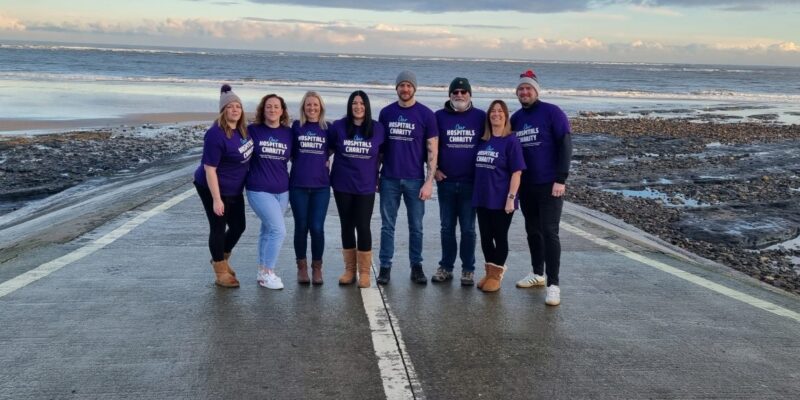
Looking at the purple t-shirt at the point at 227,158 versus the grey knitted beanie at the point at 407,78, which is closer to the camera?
the purple t-shirt at the point at 227,158

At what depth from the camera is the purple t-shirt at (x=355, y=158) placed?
5.77m

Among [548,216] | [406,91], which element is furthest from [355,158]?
[548,216]

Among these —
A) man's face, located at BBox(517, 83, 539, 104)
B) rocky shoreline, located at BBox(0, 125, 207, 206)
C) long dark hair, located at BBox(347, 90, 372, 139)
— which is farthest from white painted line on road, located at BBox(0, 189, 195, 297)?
rocky shoreline, located at BBox(0, 125, 207, 206)

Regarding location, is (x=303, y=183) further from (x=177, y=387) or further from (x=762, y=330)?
(x=762, y=330)

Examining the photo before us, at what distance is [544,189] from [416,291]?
1.39m

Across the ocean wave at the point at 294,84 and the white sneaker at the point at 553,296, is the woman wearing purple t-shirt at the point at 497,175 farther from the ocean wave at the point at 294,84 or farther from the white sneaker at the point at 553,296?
the ocean wave at the point at 294,84

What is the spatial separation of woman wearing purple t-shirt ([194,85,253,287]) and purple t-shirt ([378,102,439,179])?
3.85 ft

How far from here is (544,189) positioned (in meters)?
5.75

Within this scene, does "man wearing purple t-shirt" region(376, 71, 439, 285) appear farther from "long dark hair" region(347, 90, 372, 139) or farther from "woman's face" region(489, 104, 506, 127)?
"woman's face" region(489, 104, 506, 127)

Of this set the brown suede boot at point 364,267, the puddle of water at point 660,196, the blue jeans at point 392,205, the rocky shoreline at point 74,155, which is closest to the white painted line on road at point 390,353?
the brown suede boot at point 364,267

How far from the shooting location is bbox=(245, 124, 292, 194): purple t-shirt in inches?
224

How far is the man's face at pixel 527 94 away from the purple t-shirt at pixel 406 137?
76 centimetres

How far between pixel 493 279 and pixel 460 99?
1.58m

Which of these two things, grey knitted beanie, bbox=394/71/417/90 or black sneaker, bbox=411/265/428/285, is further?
black sneaker, bbox=411/265/428/285
